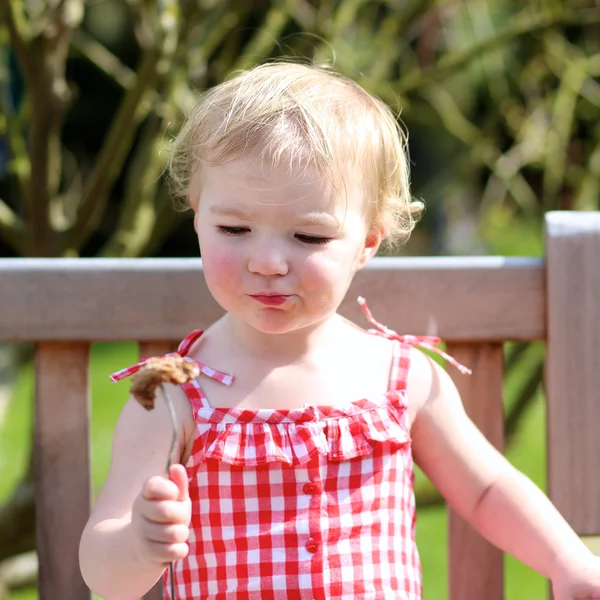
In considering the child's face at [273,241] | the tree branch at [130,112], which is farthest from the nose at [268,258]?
the tree branch at [130,112]

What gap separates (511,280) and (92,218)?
101 centimetres

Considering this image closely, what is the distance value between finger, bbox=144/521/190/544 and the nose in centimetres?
34

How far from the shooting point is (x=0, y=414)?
8.45 feet

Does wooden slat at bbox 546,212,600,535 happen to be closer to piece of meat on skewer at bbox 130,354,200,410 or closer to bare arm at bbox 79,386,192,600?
bare arm at bbox 79,386,192,600

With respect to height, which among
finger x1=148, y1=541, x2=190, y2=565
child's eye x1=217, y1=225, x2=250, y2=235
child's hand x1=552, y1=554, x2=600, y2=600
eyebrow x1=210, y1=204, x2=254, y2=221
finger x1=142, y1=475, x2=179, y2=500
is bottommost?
child's hand x1=552, y1=554, x2=600, y2=600

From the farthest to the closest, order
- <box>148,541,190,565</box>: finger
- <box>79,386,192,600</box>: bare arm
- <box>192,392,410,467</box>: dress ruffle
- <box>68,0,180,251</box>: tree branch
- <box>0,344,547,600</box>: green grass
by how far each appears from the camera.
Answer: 1. <box>0,344,547,600</box>: green grass
2. <box>68,0,180,251</box>: tree branch
3. <box>192,392,410,467</box>: dress ruffle
4. <box>79,386,192,600</box>: bare arm
5. <box>148,541,190,565</box>: finger

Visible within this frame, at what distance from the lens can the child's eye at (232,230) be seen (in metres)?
1.23

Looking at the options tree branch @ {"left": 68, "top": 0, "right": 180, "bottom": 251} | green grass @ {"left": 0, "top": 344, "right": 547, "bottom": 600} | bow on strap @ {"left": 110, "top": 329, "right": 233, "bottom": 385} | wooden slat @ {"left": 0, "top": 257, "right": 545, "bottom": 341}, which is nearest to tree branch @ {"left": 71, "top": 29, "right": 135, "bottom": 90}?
tree branch @ {"left": 68, "top": 0, "right": 180, "bottom": 251}

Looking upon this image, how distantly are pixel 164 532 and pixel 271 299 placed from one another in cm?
34

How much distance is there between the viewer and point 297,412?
1.28m

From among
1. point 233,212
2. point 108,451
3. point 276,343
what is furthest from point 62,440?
point 108,451

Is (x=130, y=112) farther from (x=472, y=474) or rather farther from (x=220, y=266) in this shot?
(x=472, y=474)

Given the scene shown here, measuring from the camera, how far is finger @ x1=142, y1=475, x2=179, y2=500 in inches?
40.2

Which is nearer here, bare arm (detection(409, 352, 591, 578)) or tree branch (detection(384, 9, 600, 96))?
bare arm (detection(409, 352, 591, 578))
